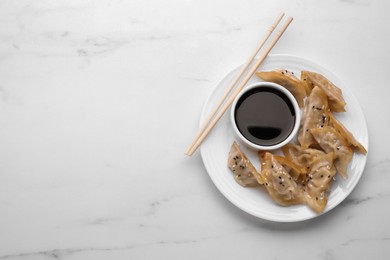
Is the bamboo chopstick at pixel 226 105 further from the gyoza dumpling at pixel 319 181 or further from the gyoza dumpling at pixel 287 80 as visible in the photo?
the gyoza dumpling at pixel 319 181

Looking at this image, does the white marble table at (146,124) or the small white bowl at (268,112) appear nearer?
the small white bowl at (268,112)

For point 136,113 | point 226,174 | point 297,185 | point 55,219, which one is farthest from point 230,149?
point 55,219

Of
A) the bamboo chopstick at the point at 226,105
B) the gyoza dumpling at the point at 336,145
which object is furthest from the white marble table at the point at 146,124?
the gyoza dumpling at the point at 336,145

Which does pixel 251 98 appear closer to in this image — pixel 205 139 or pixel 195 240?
pixel 205 139

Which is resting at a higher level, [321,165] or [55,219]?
[321,165]

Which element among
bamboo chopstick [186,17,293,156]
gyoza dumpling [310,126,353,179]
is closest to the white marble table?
bamboo chopstick [186,17,293,156]

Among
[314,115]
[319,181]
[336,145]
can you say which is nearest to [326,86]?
[314,115]

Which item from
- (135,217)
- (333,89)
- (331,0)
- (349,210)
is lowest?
(135,217)
